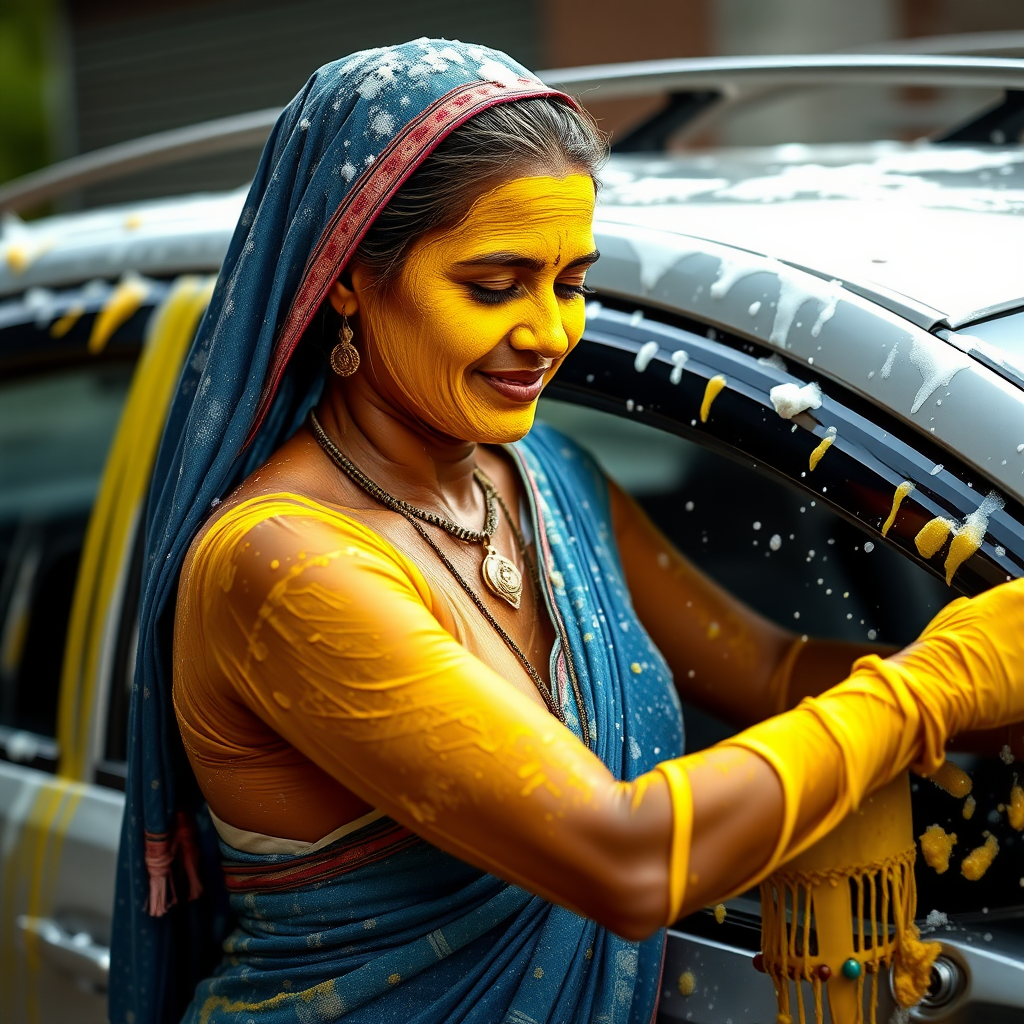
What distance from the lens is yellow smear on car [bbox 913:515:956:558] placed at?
146 cm

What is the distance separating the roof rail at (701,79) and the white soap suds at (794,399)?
2.08 feet

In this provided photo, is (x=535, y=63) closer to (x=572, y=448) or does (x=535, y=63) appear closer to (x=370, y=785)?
(x=572, y=448)

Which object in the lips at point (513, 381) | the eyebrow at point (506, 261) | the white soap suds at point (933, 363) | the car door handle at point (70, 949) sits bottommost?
the car door handle at point (70, 949)

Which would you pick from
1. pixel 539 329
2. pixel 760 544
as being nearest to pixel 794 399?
pixel 539 329

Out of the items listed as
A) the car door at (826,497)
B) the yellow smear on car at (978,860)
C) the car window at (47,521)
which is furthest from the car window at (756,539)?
the car window at (47,521)

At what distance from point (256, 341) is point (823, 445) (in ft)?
2.14

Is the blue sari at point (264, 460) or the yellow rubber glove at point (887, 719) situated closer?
the yellow rubber glove at point (887, 719)

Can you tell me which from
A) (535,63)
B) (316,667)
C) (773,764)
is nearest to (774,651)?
(773,764)

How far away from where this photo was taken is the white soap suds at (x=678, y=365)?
1722mm

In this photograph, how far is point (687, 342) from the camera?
1.74 meters

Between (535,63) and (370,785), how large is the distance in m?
7.37

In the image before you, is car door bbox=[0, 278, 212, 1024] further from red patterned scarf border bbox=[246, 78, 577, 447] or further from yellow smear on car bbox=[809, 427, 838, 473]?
yellow smear on car bbox=[809, 427, 838, 473]

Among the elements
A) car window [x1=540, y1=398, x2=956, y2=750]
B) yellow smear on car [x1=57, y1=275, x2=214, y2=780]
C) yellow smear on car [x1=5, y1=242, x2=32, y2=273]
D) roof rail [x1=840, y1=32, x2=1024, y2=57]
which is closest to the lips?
car window [x1=540, y1=398, x2=956, y2=750]

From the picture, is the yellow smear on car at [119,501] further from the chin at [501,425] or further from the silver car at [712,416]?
the chin at [501,425]
